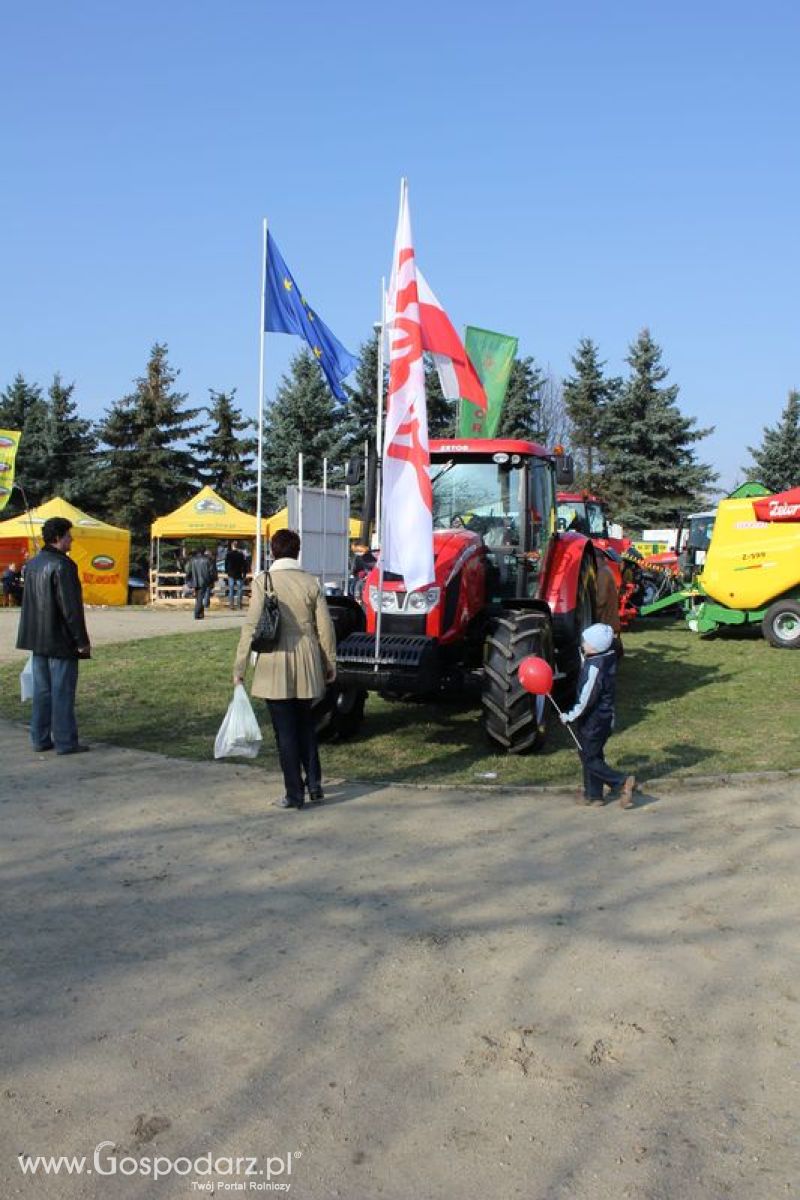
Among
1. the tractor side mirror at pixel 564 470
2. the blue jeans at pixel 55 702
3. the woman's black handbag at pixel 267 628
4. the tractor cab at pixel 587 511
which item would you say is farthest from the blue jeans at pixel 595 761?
the tractor cab at pixel 587 511

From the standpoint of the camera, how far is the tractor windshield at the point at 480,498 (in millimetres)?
9070

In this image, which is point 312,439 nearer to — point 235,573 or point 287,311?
point 235,573

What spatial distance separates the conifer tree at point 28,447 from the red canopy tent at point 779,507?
3922cm

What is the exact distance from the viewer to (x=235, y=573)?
2619cm

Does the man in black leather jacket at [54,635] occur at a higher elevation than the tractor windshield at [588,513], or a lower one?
lower

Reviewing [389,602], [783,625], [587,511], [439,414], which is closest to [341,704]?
[389,602]

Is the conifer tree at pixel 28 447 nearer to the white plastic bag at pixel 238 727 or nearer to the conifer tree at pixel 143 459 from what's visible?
the conifer tree at pixel 143 459

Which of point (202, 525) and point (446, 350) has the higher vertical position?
point (446, 350)

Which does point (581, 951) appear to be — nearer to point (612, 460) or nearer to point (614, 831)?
point (614, 831)

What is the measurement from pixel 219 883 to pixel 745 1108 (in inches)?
111

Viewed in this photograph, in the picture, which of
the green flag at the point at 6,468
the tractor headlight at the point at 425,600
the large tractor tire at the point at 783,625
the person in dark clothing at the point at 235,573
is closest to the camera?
the tractor headlight at the point at 425,600

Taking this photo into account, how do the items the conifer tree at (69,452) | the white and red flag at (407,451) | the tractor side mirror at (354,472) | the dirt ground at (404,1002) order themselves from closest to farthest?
the dirt ground at (404,1002), the white and red flag at (407,451), the tractor side mirror at (354,472), the conifer tree at (69,452)

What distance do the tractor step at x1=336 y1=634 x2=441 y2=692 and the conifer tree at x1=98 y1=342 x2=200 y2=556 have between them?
41.9 metres

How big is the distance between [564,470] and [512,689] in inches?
111
